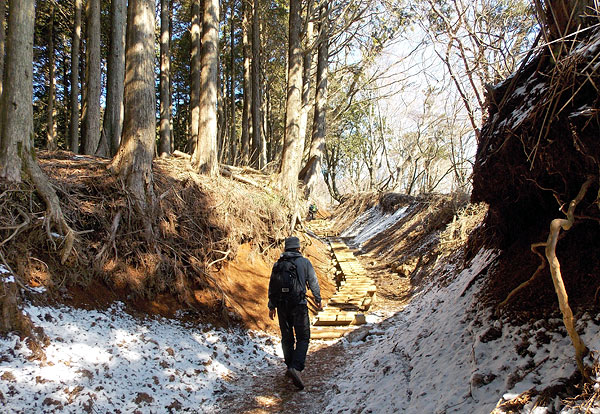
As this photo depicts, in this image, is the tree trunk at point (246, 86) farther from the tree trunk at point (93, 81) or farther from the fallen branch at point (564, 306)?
the fallen branch at point (564, 306)

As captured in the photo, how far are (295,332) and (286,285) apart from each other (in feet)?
2.05

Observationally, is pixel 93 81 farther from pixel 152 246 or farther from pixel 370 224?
pixel 370 224

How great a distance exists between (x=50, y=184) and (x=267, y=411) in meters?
4.32

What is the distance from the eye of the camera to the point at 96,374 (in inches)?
163

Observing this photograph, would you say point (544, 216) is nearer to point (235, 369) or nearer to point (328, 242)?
point (235, 369)

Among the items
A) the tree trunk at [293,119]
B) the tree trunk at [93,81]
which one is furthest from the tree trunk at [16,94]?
the tree trunk at [293,119]

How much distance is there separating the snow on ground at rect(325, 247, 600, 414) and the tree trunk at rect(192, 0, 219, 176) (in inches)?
227

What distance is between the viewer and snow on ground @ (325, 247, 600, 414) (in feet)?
8.29

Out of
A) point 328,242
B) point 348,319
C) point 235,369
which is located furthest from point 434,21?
point 328,242

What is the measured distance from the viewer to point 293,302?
5234mm

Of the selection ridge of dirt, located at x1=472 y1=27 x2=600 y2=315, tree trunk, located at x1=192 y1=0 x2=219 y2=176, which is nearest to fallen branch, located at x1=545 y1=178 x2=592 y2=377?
ridge of dirt, located at x1=472 y1=27 x2=600 y2=315

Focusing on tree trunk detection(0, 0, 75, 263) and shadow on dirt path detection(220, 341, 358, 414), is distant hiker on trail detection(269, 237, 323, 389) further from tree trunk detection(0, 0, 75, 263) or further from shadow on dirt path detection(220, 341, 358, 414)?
tree trunk detection(0, 0, 75, 263)

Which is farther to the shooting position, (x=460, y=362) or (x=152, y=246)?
(x=152, y=246)

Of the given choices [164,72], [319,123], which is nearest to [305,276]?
[319,123]
